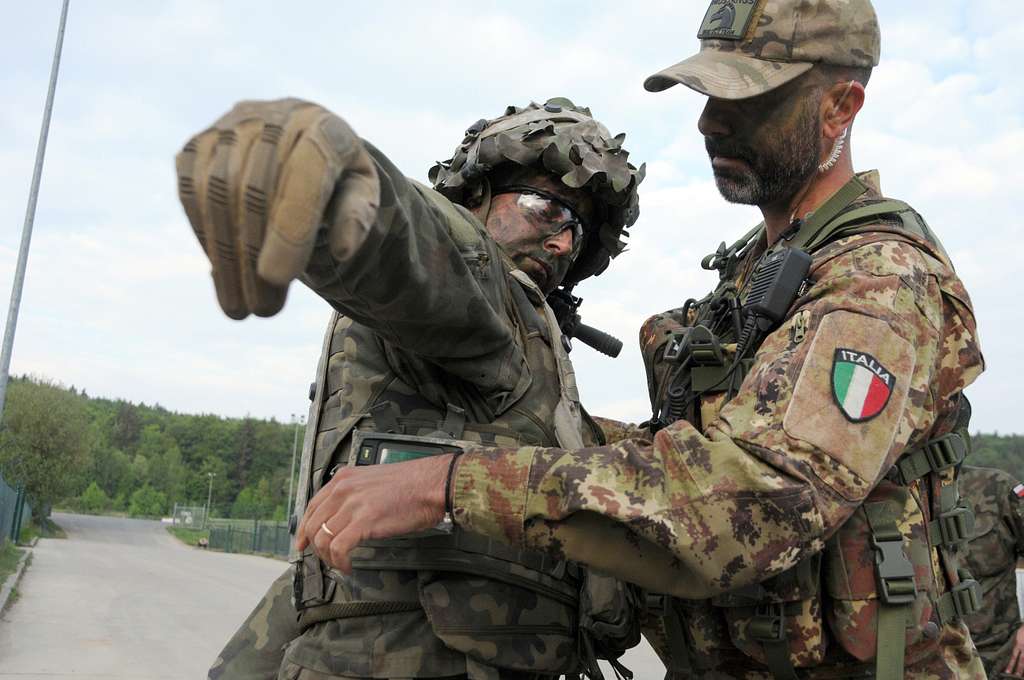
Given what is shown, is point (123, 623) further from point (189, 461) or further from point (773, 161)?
point (189, 461)

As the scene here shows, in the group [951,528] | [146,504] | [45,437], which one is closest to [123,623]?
[951,528]

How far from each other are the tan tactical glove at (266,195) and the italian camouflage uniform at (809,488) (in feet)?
2.49

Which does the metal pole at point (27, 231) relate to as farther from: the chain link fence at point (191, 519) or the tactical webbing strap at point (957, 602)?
the chain link fence at point (191, 519)

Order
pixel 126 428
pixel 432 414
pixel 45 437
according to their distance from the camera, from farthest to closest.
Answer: pixel 126 428, pixel 45 437, pixel 432 414

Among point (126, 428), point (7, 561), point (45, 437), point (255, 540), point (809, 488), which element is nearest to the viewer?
point (809, 488)

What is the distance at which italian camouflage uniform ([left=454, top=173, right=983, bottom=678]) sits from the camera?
2.23 m

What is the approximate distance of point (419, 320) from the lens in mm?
2391

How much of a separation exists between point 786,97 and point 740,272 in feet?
2.64

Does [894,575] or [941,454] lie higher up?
[941,454]

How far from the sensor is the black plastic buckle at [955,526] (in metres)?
2.77

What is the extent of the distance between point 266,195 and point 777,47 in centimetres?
189

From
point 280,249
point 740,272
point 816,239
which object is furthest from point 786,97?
point 280,249

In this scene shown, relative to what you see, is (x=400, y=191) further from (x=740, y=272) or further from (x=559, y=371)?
(x=740, y=272)

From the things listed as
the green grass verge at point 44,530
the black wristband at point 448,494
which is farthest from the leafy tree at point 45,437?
the black wristband at point 448,494
